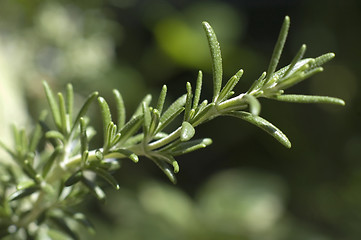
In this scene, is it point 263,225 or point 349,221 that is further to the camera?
point 263,225

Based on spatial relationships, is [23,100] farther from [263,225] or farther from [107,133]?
[107,133]

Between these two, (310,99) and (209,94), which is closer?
(310,99)

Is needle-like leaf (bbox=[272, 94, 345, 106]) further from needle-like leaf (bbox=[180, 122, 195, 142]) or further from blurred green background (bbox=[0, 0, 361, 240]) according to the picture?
blurred green background (bbox=[0, 0, 361, 240])

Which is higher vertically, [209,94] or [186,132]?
[186,132]

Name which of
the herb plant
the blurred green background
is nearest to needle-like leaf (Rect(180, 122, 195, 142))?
the herb plant

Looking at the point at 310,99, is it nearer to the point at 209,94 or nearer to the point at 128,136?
the point at 128,136

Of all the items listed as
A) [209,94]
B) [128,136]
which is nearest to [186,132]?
[128,136]

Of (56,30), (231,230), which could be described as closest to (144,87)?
(56,30)

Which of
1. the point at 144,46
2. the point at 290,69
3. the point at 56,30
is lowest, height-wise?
the point at 144,46

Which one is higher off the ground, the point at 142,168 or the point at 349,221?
the point at 349,221
